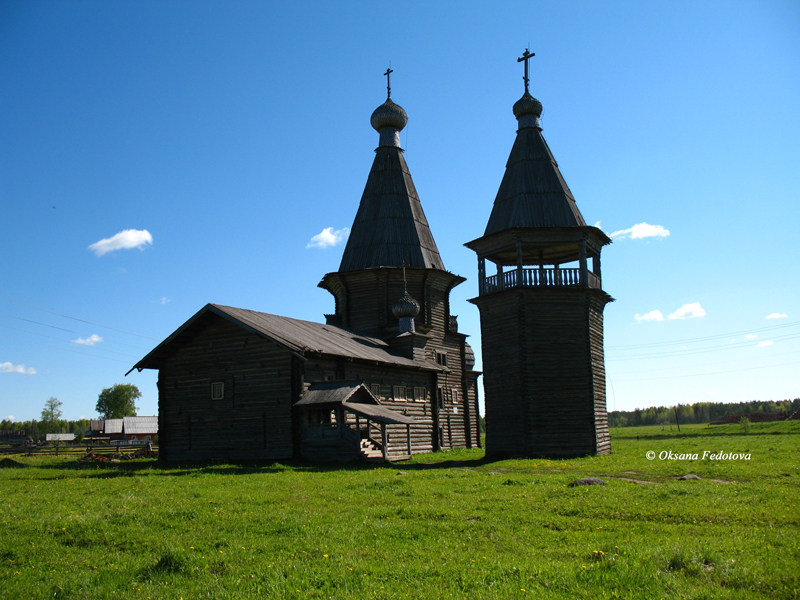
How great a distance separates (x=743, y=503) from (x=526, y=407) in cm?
1504

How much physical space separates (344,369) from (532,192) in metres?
12.2

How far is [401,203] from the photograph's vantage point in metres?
39.8

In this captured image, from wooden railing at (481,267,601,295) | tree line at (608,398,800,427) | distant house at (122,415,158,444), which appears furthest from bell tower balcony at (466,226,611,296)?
tree line at (608,398,800,427)

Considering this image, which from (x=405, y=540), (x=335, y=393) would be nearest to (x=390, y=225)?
(x=335, y=393)

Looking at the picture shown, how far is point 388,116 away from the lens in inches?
1656

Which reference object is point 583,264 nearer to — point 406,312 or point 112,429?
point 406,312

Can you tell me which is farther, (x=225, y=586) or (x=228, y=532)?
(x=228, y=532)

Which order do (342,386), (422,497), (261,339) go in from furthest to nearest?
(261,339) < (342,386) < (422,497)

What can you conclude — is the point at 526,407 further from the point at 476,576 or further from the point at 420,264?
the point at 476,576

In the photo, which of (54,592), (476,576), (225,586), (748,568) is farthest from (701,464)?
(54,592)

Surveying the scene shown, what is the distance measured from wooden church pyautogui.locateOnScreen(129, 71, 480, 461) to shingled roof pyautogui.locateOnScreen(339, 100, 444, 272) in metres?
0.09

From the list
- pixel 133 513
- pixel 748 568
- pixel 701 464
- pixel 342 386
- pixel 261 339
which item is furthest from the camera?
pixel 261 339

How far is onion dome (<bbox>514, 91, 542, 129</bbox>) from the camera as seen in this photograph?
105 feet

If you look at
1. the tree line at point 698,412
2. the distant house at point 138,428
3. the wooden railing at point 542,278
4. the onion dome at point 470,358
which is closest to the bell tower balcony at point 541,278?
the wooden railing at point 542,278
